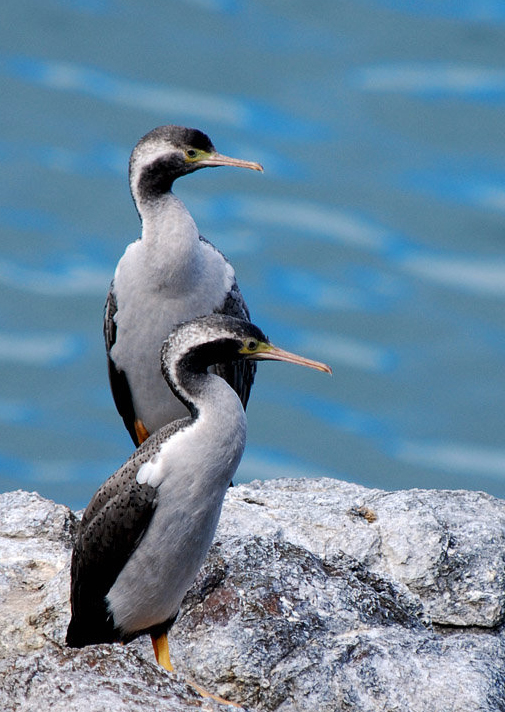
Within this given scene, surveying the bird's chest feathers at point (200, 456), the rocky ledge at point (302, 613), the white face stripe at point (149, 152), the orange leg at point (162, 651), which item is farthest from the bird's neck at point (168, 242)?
the orange leg at point (162, 651)

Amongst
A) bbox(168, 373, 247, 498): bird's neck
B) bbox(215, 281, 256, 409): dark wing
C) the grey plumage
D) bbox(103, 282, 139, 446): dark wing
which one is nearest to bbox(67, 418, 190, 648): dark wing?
the grey plumage

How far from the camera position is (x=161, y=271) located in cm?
500

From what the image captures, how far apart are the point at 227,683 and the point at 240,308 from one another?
6.46ft

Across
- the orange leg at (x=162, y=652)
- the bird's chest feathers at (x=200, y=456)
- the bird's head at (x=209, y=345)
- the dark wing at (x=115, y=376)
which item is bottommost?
the orange leg at (x=162, y=652)

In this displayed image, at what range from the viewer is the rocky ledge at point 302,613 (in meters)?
3.33

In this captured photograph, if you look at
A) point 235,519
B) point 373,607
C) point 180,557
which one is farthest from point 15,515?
point 373,607

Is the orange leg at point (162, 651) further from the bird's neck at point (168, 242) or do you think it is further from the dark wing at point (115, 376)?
the dark wing at point (115, 376)

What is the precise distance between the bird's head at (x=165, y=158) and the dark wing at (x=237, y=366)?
0.54m

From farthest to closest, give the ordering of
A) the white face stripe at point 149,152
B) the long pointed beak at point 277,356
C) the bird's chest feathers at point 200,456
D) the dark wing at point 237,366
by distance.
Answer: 1. the dark wing at point 237,366
2. the white face stripe at point 149,152
3. the long pointed beak at point 277,356
4. the bird's chest feathers at point 200,456

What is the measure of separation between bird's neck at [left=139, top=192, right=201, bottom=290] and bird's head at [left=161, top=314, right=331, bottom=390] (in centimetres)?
124

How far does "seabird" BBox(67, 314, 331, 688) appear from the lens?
372 cm

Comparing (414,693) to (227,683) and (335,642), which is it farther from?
A: (227,683)

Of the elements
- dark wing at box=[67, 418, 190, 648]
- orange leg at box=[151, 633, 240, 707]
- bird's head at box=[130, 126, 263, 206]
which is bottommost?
orange leg at box=[151, 633, 240, 707]

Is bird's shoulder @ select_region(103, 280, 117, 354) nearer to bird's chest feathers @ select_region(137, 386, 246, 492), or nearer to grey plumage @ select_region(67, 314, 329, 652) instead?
grey plumage @ select_region(67, 314, 329, 652)
